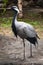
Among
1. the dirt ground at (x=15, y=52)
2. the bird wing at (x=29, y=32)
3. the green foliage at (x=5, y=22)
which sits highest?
the bird wing at (x=29, y=32)

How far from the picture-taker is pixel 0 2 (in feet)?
62.3

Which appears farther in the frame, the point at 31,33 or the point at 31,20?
the point at 31,20

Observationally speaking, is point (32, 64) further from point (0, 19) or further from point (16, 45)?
point (0, 19)

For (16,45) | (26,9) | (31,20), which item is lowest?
(26,9)

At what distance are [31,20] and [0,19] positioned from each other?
1720 millimetres

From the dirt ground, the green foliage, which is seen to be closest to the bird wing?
the dirt ground

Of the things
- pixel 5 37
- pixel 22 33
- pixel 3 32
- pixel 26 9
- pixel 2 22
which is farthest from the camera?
pixel 26 9

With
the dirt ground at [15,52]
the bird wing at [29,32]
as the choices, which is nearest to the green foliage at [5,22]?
the dirt ground at [15,52]

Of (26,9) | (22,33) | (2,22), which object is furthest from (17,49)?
(26,9)

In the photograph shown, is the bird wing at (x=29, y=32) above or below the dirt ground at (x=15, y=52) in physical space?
above

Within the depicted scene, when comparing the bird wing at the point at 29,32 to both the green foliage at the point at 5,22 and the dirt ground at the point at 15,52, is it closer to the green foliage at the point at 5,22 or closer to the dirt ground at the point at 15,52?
the dirt ground at the point at 15,52

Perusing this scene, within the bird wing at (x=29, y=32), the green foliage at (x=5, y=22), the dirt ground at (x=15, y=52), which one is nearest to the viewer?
the dirt ground at (x=15, y=52)

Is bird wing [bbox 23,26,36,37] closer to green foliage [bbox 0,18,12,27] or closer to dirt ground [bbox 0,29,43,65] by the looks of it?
dirt ground [bbox 0,29,43,65]

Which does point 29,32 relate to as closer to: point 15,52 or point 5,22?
point 15,52
